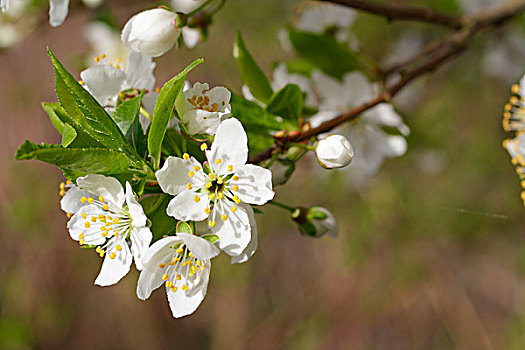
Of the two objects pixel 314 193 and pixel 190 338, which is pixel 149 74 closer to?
pixel 314 193

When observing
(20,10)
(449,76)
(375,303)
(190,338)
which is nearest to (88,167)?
(20,10)

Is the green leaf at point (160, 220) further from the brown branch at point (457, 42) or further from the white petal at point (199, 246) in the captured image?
the brown branch at point (457, 42)

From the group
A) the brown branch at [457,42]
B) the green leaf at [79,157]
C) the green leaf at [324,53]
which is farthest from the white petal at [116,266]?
the green leaf at [324,53]

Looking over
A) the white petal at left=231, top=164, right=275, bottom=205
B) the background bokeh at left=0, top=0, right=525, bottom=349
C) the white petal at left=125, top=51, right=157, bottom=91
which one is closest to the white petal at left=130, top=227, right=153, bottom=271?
the white petal at left=231, top=164, right=275, bottom=205

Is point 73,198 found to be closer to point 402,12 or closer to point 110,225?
point 110,225

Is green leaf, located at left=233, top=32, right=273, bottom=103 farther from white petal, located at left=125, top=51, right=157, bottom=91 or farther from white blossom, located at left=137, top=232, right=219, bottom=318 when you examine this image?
white blossom, located at left=137, top=232, right=219, bottom=318

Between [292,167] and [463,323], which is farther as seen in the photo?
[463,323]
